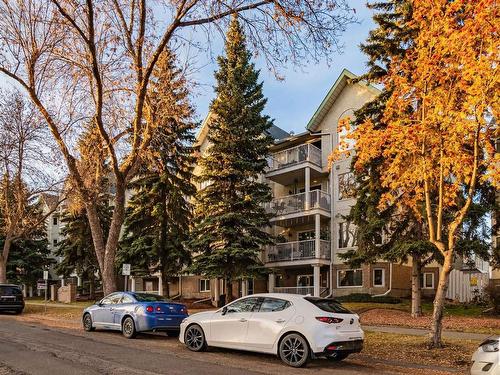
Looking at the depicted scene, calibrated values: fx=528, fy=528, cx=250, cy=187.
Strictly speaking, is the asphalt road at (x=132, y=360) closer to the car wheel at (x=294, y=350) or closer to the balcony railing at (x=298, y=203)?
the car wheel at (x=294, y=350)

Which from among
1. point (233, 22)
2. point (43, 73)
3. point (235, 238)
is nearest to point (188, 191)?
point (235, 238)

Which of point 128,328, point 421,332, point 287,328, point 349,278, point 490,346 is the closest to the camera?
point 490,346

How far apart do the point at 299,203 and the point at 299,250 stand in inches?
112

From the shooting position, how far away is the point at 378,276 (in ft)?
97.7

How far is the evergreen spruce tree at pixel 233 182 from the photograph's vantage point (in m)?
27.0

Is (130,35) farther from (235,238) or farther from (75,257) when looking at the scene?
(75,257)

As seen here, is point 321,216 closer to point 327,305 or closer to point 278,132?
point 278,132

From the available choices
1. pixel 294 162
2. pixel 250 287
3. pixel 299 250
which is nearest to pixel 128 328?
pixel 299 250

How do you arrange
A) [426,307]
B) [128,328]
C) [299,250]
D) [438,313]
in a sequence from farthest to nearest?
[299,250] → [426,307] → [128,328] → [438,313]

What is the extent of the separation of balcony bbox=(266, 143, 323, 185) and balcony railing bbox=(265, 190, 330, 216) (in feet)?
5.03

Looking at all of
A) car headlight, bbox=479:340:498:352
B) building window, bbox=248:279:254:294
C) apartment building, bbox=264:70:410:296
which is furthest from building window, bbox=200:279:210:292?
car headlight, bbox=479:340:498:352

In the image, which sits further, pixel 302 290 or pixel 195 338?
pixel 302 290

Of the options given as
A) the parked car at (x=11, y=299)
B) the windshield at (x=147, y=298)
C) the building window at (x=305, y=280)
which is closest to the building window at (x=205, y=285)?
the building window at (x=305, y=280)

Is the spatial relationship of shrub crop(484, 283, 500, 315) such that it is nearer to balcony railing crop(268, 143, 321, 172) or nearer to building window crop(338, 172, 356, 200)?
Result: building window crop(338, 172, 356, 200)
